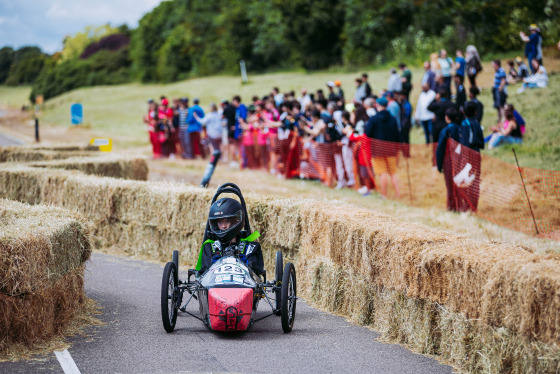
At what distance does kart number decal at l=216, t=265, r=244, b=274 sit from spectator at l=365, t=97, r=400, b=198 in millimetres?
8689

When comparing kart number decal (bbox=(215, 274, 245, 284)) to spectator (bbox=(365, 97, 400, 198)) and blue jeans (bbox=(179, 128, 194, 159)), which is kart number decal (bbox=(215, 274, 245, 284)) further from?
blue jeans (bbox=(179, 128, 194, 159))

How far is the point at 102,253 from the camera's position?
1352cm

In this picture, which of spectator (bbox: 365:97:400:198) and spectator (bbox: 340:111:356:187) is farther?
spectator (bbox: 340:111:356:187)

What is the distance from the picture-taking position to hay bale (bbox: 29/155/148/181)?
55.4 ft

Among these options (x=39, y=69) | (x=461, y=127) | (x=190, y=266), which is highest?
(x=39, y=69)

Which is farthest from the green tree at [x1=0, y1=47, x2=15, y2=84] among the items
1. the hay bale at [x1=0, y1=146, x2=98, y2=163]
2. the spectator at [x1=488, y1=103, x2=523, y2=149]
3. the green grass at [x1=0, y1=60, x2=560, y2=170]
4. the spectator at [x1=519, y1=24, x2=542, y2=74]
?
the spectator at [x1=488, y1=103, x2=523, y2=149]

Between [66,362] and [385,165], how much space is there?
1099 cm

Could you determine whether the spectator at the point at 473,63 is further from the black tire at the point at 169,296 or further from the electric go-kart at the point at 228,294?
the black tire at the point at 169,296

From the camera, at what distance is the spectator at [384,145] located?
54.6 ft

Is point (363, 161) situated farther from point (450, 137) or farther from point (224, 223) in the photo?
point (224, 223)

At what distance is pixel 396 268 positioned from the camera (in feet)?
25.9

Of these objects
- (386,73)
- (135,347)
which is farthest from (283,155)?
(386,73)

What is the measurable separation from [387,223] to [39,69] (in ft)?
326

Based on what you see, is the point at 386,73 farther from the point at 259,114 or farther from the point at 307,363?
the point at 307,363
